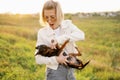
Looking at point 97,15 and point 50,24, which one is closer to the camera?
point 50,24

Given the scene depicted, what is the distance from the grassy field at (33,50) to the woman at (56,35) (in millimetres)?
2620

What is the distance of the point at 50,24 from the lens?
3.99 metres

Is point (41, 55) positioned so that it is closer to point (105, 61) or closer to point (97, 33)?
point (105, 61)

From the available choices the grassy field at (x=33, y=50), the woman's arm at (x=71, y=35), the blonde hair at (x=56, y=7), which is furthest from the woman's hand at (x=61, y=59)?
the grassy field at (x=33, y=50)

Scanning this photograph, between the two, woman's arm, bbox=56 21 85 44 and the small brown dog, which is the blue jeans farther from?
woman's arm, bbox=56 21 85 44

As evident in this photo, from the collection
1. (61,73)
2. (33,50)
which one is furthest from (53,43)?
(33,50)

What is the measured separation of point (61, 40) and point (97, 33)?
8033 mm

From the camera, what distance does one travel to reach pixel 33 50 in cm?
849

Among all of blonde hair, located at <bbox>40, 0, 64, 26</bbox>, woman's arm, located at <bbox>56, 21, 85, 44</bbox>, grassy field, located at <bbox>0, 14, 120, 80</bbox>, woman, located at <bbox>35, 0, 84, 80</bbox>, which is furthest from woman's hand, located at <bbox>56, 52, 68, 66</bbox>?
grassy field, located at <bbox>0, 14, 120, 80</bbox>

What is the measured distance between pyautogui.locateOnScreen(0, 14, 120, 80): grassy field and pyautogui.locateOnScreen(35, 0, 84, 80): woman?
103 inches

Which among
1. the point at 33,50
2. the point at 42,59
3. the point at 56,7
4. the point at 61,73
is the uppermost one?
the point at 56,7

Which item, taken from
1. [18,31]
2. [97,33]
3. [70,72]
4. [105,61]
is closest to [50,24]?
[70,72]

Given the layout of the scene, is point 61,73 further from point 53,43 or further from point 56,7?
point 56,7

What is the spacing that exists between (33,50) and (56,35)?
15.1 feet
